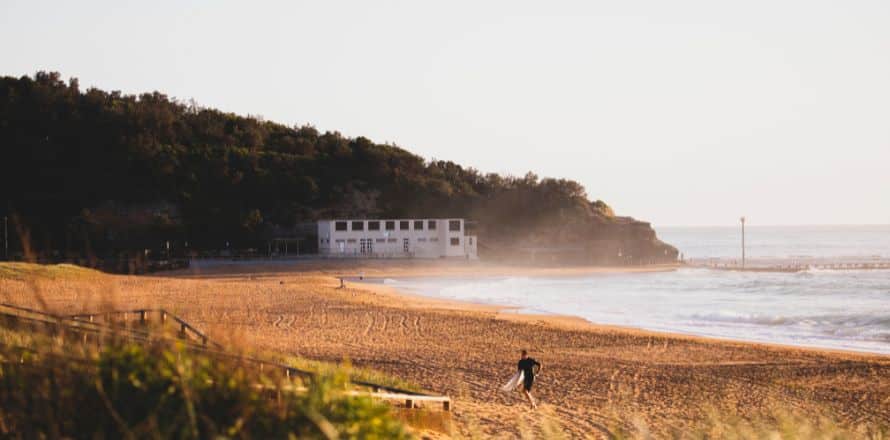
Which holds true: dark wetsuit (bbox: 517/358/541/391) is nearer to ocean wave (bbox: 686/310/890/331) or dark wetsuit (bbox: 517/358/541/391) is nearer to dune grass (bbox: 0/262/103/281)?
ocean wave (bbox: 686/310/890/331)

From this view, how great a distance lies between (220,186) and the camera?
72188mm

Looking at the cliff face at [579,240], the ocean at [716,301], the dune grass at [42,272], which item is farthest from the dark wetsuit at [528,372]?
the cliff face at [579,240]

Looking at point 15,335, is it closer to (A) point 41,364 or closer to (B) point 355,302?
(A) point 41,364

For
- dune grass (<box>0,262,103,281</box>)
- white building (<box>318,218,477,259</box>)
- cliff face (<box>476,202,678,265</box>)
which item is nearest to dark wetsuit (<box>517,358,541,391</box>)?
dune grass (<box>0,262,103,281</box>)

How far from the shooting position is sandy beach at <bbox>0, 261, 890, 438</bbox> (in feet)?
44.3

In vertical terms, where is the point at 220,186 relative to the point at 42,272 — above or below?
above

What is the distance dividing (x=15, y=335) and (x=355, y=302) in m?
22.2

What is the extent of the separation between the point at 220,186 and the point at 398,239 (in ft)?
47.4

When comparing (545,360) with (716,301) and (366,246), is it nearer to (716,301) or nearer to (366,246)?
(716,301)

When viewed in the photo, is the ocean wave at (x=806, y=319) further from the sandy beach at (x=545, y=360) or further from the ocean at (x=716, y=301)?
the sandy beach at (x=545, y=360)

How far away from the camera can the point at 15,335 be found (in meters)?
11.0

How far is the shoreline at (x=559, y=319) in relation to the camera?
2209 centimetres

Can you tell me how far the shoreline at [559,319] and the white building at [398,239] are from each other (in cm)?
2224

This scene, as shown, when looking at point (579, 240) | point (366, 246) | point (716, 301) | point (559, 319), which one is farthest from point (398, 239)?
point (559, 319)
